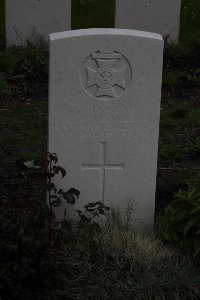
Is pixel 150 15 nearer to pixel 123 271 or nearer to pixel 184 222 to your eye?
pixel 184 222

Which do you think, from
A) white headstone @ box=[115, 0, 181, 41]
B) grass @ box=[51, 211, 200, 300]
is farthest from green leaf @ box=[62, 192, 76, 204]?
white headstone @ box=[115, 0, 181, 41]

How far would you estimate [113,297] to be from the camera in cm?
432

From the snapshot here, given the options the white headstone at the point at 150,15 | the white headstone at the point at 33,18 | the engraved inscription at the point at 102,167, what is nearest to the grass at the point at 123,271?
the engraved inscription at the point at 102,167

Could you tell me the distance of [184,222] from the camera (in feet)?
15.3

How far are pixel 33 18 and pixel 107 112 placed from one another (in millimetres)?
4785

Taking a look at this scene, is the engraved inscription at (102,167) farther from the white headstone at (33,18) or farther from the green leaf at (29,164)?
the white headstone at (33,18)

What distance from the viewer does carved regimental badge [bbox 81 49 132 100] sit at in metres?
4.69

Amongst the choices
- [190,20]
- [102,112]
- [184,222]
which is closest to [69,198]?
[102,112]

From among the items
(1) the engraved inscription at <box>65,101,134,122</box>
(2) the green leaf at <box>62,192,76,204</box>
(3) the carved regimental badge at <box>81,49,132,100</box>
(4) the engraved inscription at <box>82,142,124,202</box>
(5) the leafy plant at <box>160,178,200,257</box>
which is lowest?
(5) the leafy plant at <box>160,178,200,257</box>

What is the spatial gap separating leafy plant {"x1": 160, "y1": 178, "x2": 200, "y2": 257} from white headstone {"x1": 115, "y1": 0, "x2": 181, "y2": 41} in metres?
4.96

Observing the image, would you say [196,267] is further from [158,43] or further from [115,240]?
[158,43]

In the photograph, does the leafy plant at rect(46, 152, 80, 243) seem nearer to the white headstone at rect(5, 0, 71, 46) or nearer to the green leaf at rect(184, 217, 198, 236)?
the green leaf at rect(184, 217, 198, 236)

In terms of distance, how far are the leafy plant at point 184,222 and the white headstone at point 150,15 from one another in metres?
4.96

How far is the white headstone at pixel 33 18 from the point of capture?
9219 millimetres
